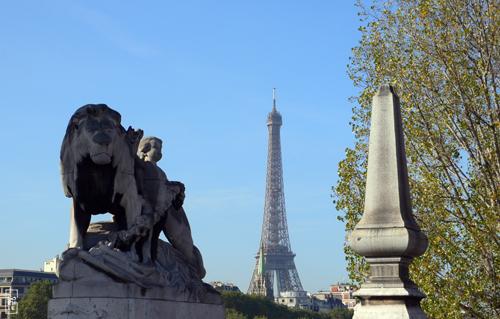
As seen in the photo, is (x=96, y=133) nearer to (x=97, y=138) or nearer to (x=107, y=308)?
(x=97, y=138)

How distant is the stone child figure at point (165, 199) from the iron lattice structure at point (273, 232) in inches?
6093

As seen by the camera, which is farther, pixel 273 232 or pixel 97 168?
pixel 273 232

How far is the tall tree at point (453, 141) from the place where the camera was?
60.7 ft

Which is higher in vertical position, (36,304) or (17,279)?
(17,279)

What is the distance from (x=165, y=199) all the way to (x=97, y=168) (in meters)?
0.98

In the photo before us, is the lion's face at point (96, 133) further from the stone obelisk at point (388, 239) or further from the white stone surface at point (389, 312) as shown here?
the white stone surface at point (389, 312)

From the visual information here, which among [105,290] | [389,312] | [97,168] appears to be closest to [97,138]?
[97,168]

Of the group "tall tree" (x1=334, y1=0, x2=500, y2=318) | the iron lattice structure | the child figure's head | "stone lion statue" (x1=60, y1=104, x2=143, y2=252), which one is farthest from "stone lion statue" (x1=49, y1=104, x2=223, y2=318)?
the iron lattice structure

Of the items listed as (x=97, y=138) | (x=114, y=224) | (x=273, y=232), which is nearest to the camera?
(x=97, y=138)

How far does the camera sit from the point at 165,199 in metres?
9.65

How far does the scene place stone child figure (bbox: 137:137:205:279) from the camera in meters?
9.61

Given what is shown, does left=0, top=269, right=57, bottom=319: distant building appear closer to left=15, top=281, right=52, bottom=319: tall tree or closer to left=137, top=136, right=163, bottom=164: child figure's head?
left=15, top=281, right=52, bottom=319: tall tree

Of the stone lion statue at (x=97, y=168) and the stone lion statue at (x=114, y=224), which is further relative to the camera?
the stone lion statue at (x=97, y=168)

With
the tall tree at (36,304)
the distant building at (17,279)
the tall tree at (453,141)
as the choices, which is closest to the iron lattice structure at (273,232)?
the distant building at (17,279)
